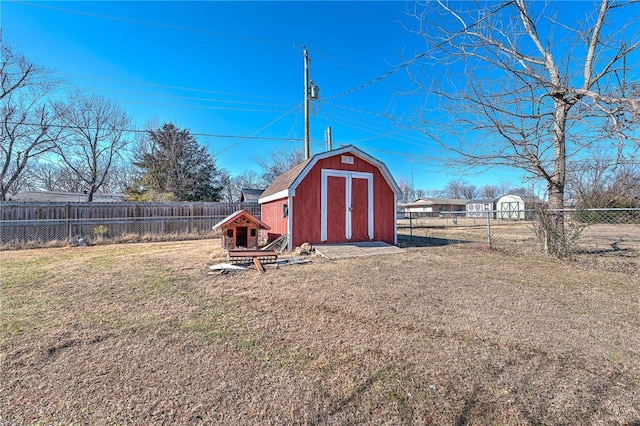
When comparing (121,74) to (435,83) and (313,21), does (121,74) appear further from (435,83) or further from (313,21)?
(435,83)

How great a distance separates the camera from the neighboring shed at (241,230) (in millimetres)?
7675

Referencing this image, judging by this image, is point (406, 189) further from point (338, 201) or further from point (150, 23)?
point (150, 23)

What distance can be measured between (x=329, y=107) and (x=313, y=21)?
467 cm

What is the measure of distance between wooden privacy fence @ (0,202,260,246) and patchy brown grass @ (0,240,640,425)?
7712 millimetres

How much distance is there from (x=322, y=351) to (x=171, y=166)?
2232 cm

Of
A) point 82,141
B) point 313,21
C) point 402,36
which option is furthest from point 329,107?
point 82,141

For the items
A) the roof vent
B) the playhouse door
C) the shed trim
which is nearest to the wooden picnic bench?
the shed trim

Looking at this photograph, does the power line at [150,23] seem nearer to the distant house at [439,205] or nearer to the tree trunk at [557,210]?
the tree trunk at [557,210]

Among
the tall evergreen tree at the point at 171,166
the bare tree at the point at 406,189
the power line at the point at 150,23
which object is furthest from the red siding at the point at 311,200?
the bare tree at the point at 406,189

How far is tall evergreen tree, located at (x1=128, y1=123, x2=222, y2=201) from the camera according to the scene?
20938 mm

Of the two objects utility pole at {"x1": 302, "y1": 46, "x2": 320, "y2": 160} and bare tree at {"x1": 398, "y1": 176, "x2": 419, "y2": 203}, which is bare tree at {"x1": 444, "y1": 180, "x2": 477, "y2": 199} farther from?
utility pole at {"x1": 302, "y1": 46, "x2": 320, "y2": 160}

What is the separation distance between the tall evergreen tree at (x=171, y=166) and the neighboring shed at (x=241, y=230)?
1503 cm

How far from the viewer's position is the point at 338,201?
846 cm

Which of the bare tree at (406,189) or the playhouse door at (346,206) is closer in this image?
the playhouse door at (346,206)
